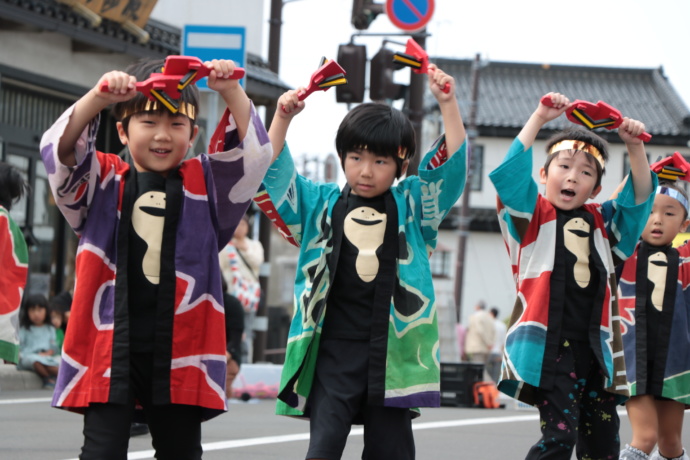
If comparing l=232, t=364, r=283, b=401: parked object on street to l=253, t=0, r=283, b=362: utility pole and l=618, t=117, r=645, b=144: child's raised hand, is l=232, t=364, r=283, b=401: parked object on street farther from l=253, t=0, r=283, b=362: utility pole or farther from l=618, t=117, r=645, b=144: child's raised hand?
l=618, t=117, r=645, b=144: child's raised hand

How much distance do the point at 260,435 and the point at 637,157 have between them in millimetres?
3917

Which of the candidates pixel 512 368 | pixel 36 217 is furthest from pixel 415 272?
pixel 36 217

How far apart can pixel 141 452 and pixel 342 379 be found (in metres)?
2.89

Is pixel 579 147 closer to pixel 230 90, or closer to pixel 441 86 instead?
pixel 441 86

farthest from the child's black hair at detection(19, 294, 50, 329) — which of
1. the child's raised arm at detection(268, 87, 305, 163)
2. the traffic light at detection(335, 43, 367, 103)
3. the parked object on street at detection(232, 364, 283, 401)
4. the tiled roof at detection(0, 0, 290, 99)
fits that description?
the child's raised arm at detection(268, 87, 305, 163)

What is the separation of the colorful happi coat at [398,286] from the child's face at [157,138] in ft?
2.00

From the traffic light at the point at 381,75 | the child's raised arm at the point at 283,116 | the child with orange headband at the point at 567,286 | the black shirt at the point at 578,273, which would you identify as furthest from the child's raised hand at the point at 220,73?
the traffic light at the point at 381,75

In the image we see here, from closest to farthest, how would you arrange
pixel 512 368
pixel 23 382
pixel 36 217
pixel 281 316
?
pixel 512 368, pixel 23 382, pixel 36 217, pixel 281 316

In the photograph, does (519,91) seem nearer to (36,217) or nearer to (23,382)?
(36,217)

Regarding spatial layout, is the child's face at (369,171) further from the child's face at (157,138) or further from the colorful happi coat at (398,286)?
the child's face at (157,138)

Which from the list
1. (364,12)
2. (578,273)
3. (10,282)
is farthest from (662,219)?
(364,12)

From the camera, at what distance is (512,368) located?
211 inches

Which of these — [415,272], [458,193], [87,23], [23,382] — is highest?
[87,23]

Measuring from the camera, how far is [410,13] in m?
14.6
